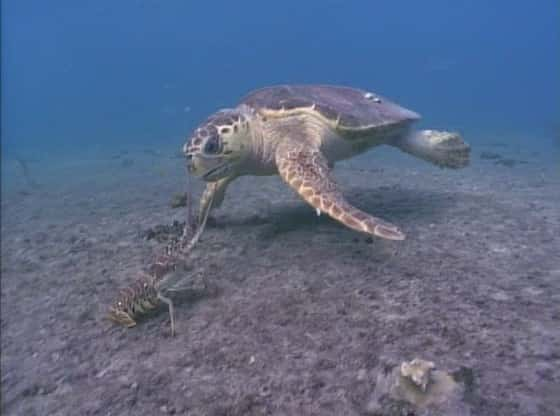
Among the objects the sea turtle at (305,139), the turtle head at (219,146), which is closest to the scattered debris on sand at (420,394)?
the sea turtle at (305,139)

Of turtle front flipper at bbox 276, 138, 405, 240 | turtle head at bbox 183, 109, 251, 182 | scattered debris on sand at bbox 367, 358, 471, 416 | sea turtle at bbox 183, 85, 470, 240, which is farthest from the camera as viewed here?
turtle head at bbox 183, 109, 251, 182

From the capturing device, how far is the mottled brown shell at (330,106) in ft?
17.5

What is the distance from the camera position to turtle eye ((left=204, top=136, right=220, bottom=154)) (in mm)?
4758

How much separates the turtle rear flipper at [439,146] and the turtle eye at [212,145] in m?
2.71

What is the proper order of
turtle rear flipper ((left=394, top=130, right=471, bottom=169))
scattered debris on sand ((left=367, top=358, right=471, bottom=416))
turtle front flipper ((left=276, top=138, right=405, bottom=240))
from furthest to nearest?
turtle rear flipper ((left=394, top=130, right=471, bottom=169)) < turtle front flipper ((left=276, top=138, right=405, bottom=240)) < scattered debris on sand ((left=367, top=358, right=471, bottom=416))

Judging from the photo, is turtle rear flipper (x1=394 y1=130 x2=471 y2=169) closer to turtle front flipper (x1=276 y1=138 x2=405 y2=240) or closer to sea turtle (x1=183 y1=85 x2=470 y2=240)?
sea turtle (x1=183 y1=85 x2=470 y2=240)

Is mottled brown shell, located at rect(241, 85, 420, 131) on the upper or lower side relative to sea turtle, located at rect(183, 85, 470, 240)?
upper

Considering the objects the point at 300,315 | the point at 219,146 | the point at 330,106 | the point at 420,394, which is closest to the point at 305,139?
the point at 330,106

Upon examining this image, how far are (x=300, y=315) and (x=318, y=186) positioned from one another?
1.26 metres

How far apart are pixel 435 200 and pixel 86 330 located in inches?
176

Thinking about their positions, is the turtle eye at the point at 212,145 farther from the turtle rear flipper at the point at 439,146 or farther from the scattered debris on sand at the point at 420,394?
the scattered debris on sand at the point at 420,394

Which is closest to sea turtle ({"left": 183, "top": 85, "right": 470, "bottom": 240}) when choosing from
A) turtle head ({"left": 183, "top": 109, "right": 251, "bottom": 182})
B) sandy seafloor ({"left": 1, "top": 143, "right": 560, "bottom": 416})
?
turtle head ({"left": 183, "top": 109, "right": 251, "bottom": 182})

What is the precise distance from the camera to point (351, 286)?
12.8 ft

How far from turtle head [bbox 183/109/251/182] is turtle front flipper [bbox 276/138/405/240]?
1.36 ft
